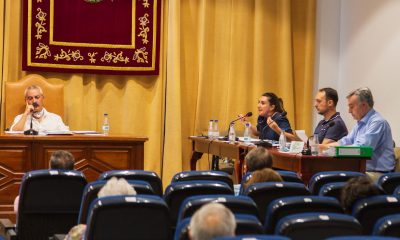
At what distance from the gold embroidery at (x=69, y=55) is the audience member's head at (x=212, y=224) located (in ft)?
21.4

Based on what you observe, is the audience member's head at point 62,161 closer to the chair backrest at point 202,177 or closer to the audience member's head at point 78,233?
the chair backrest at point 202,177

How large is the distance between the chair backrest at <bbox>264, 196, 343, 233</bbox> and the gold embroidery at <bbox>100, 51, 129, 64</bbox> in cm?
596

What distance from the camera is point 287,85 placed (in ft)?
32.3

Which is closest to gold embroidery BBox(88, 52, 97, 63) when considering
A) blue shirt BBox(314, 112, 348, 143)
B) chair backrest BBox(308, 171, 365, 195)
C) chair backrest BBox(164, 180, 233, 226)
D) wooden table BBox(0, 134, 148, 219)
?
wooden table BBox(0, 134, 148, 219)

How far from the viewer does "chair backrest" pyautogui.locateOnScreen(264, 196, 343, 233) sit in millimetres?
3381

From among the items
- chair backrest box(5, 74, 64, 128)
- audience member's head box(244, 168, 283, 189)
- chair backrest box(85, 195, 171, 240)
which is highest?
chair backrest box(5, 74, 64, 128)

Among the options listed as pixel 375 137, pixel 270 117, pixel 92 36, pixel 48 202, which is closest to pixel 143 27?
pixel 92 36

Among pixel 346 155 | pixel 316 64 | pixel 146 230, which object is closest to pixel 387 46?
pixel 316 64

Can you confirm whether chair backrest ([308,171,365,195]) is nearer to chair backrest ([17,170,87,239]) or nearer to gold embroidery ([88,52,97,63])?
chair backrest ([17,170,87,239])

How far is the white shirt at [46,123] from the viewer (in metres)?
7.71

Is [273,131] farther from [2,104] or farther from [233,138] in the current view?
[2,104]

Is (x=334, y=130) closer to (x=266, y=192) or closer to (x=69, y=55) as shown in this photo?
(x=266, y=192)

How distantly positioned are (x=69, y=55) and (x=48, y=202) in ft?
15.4

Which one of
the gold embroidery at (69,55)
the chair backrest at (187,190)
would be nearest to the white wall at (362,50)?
the gold embroidery at (69,55)
